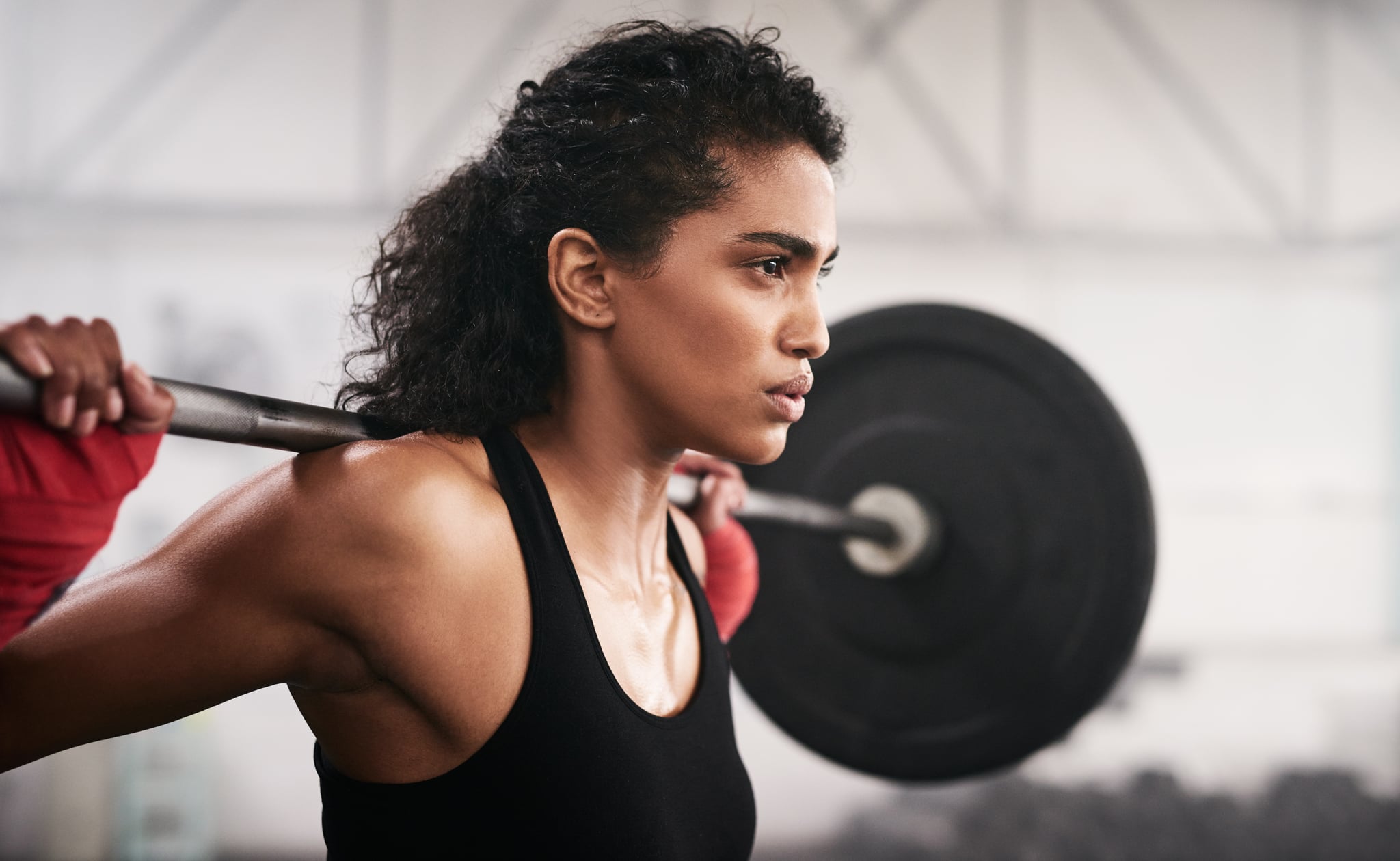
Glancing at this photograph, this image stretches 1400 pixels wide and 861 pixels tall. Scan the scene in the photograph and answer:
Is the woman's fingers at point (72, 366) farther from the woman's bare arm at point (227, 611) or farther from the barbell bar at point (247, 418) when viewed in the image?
the woman's bare arm at point (227, 611)

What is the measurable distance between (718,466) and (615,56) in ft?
1.88

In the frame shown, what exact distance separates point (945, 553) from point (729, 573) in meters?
0.41

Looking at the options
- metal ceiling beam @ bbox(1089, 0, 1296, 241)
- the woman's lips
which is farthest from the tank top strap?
metal ceiling beam @ bbox(1089, 0, 1296, 241)

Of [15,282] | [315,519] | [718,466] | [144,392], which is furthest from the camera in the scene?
[15,282]

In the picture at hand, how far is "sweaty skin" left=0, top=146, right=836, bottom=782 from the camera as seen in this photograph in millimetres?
698

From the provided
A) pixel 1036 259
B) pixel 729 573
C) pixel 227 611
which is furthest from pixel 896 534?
pixel 1036 259

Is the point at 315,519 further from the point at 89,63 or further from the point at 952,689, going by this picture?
the point at 89,63

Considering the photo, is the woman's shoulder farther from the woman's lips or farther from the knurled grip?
the woman's lips

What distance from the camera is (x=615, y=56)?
0.95 meters

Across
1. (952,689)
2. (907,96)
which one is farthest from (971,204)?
(952,689)

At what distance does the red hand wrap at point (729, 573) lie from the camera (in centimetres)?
137

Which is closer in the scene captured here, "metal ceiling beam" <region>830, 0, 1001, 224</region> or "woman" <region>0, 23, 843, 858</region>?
"woman" <region>0, 23, 843, 858</region>

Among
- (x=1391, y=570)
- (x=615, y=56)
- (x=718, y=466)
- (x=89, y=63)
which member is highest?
(x=89, y=63)

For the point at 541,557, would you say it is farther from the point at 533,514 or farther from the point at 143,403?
the point at 143,403
